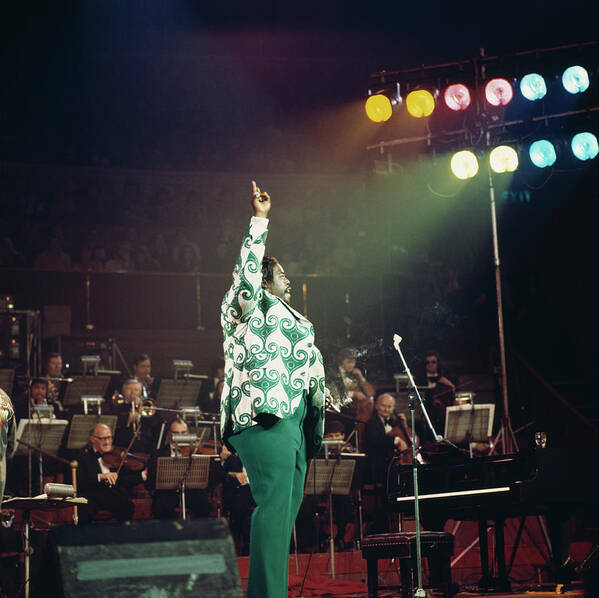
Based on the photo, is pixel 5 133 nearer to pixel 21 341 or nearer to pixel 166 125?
pixel 166 125

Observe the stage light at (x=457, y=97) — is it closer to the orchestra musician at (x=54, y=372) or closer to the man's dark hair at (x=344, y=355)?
the man's dark hair at (x=344, y=355)

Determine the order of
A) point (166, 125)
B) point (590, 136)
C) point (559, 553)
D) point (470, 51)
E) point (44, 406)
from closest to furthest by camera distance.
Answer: point (559, 553) < point (590, 136) < point (44, 406) < point (470, 51) < point (166, 125)

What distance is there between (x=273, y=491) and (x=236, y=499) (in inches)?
183

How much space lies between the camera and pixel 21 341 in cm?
1025

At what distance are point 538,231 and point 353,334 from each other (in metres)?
2.90

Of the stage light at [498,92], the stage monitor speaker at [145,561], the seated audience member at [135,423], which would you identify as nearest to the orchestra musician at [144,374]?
the seated audience member at [135,423]

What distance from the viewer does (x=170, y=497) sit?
7891 millimetres

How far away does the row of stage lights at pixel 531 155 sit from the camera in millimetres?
7527

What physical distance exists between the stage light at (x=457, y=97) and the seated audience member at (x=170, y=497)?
12.8ft

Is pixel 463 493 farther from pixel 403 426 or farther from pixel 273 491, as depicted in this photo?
pixel 403 426

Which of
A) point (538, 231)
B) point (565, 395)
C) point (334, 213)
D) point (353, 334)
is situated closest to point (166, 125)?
point (334, 213)

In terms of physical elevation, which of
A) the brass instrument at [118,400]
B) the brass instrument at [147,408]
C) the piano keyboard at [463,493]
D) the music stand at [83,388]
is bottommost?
the piano keyboard at [463,493]

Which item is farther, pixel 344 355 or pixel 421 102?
pixel 344 355

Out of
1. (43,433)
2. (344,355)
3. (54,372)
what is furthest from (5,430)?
(344,355)
